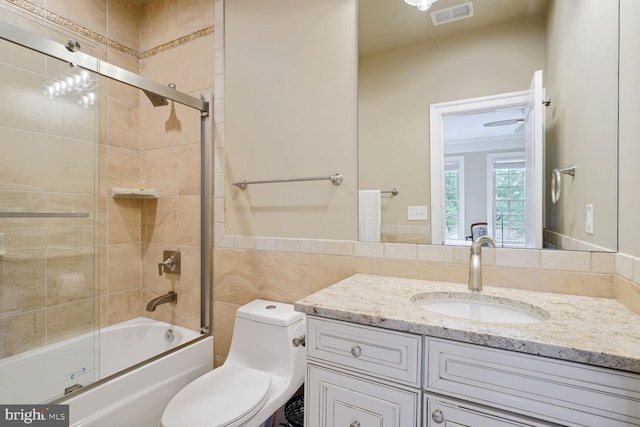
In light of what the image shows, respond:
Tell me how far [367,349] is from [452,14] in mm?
1410

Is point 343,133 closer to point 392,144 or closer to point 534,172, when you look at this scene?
point 392,144

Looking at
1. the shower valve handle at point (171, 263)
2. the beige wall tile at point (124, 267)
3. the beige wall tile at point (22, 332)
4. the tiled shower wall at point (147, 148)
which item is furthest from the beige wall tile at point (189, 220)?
the beige wall tile at point (22, 332)

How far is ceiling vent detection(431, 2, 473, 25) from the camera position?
1.33 metres

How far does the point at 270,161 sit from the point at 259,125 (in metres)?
0.22

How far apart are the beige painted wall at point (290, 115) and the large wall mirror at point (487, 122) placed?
9cm

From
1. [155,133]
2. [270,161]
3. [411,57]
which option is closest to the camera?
[411,57]

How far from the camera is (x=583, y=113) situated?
1.13m

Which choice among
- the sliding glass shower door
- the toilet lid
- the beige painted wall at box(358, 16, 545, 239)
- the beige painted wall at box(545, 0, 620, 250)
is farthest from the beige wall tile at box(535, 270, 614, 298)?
the sliding glass shower door

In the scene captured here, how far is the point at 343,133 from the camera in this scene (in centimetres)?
151

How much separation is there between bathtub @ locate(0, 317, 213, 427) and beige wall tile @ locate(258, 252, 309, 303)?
53cm

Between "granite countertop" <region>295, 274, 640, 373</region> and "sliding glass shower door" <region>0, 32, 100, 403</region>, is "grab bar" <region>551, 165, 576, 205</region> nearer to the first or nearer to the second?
"granite countertop" <region>295, 274, 640, 373</region>

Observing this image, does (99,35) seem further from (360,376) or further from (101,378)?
(360,376)

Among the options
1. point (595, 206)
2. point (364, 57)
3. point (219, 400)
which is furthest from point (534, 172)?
point (219, 400)

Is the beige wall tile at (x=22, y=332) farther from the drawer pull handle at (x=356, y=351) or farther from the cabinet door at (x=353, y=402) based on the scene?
the drawer pull handle at (x=356, y=351)
